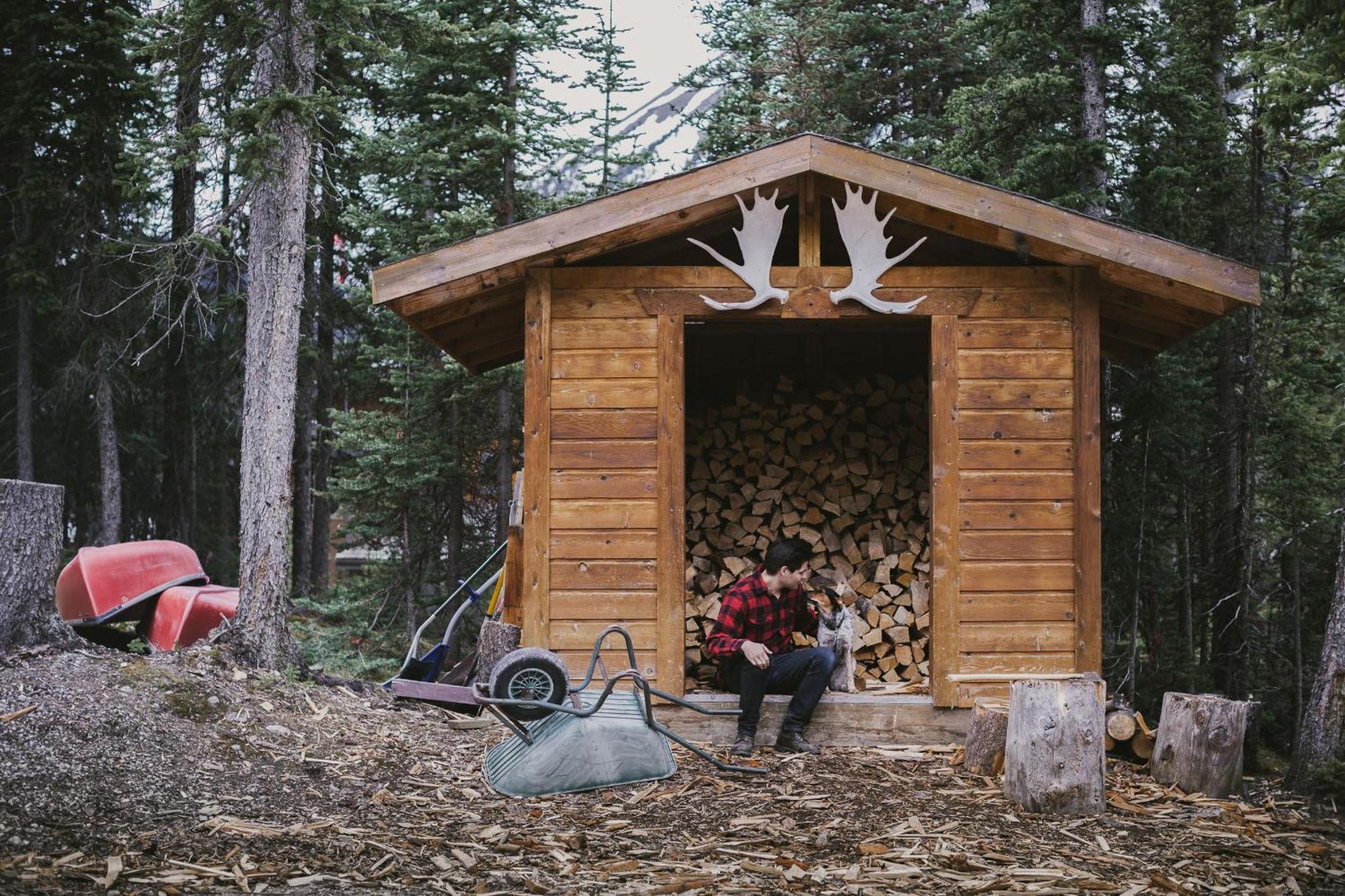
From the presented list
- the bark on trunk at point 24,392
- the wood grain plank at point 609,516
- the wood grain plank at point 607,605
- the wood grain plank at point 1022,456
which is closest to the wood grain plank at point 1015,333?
the wood grain plank at point 1022,456

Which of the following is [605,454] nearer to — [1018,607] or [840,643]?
[840,643]

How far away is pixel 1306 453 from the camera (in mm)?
12680

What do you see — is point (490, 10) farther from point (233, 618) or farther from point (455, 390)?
point (233, 618)

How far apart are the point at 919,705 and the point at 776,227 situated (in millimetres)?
3018

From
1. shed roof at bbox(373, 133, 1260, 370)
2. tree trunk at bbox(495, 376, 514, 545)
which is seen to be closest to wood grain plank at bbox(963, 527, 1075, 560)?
shed roof at bbox(373, 133, 1260, 370)

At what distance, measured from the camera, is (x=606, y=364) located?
22.6 ft

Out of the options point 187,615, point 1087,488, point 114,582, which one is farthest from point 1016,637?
point 114,582

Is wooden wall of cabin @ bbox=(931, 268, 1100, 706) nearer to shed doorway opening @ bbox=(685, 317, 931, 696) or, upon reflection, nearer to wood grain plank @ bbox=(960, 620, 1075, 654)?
wood grain plank @ bbox=(960, 620, 1075, 654)

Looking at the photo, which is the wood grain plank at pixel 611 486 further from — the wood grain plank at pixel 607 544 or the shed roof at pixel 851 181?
the shed roof at pixel 851 181

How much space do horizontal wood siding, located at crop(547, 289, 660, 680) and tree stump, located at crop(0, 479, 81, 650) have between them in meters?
2.86

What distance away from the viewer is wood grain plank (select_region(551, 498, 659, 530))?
22.3 feet

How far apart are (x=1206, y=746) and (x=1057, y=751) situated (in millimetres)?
932

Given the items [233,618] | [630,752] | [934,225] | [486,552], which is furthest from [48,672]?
[486,552]

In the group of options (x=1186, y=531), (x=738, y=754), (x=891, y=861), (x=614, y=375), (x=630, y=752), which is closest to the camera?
(x=891, y=861)
